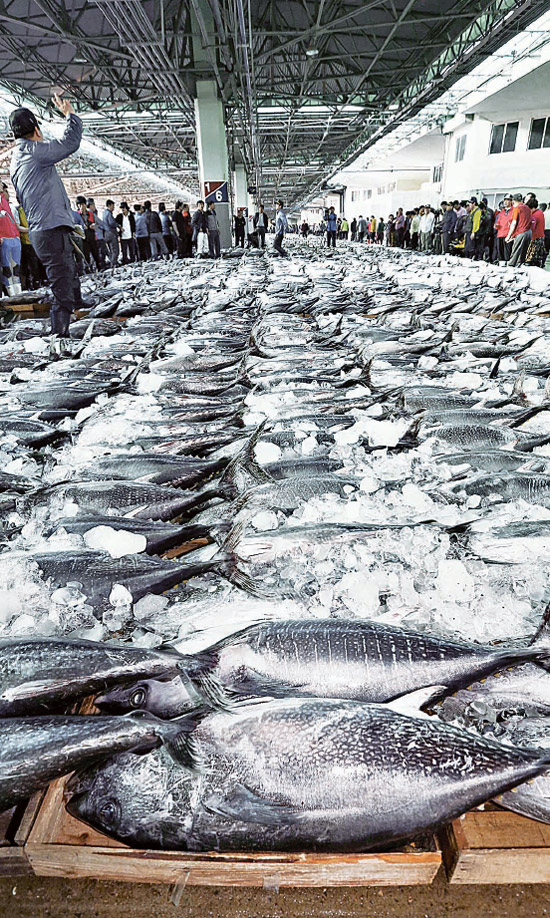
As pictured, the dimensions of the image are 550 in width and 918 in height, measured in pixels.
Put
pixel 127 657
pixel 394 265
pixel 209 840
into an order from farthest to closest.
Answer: pixel 394 265 < pixel 127 657 < pixel 209 840

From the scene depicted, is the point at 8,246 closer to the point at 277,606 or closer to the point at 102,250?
the point at 102,250

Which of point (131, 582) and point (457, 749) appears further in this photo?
point (131, 582)

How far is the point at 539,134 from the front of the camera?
22562 mm

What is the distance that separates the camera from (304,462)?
258 centimetres

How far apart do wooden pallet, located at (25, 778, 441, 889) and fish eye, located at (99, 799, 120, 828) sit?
49 mm

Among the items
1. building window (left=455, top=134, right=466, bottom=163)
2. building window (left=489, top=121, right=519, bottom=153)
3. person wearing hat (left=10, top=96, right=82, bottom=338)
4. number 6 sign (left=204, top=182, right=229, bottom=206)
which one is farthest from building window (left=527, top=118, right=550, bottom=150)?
person wearing hat (left=10, top=96, right=82, bottom=338)

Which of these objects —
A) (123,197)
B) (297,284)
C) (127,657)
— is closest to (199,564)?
(127,657)

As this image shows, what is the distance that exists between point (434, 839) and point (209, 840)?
51 centimetres

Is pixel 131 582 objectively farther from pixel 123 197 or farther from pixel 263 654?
pixel 123 197

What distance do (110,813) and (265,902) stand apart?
417mm

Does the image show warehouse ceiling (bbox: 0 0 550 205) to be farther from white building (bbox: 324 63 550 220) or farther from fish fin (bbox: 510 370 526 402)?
fish fin (bbox: 510 370 526 402)

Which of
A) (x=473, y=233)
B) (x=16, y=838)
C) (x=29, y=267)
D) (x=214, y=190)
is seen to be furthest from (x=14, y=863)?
(x=214, y=190)

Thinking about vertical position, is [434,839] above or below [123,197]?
below

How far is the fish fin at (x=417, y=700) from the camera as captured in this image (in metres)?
1.24
